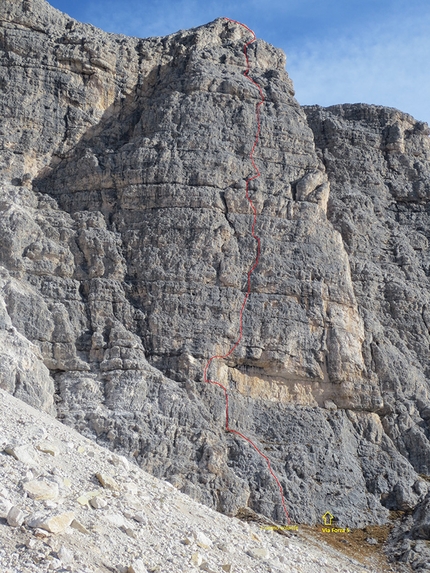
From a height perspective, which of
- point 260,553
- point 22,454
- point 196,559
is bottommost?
point 260,553

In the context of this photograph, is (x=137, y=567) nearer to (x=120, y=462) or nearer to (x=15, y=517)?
(x=15, y=517)

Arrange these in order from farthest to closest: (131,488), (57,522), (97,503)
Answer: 1. (131,488)
2. (97,503)
3. (57,522)

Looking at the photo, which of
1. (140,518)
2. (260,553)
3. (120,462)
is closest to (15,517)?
(140,518)

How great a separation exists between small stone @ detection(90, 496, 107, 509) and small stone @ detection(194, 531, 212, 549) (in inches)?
60.2

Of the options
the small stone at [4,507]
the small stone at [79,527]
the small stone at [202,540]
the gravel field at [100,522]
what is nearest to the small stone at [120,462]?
the gravel field at [100,522]

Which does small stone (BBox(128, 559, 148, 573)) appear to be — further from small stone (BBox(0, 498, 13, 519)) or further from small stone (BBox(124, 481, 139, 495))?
small stone (BBox(124, 481, 139, 495))

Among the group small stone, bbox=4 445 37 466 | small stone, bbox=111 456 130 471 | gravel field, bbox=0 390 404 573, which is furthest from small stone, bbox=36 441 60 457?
small stone, bbox=111 456 130 471

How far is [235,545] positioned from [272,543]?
4.90 ft

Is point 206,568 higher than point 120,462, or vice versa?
point 120,462

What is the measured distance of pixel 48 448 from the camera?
12.6 metres

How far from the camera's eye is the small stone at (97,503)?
37.0 feet

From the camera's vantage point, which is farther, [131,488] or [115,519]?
[131,488]

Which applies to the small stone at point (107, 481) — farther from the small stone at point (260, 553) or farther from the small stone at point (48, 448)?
the small stone at point (260, 553)

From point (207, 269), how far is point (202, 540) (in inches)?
383
